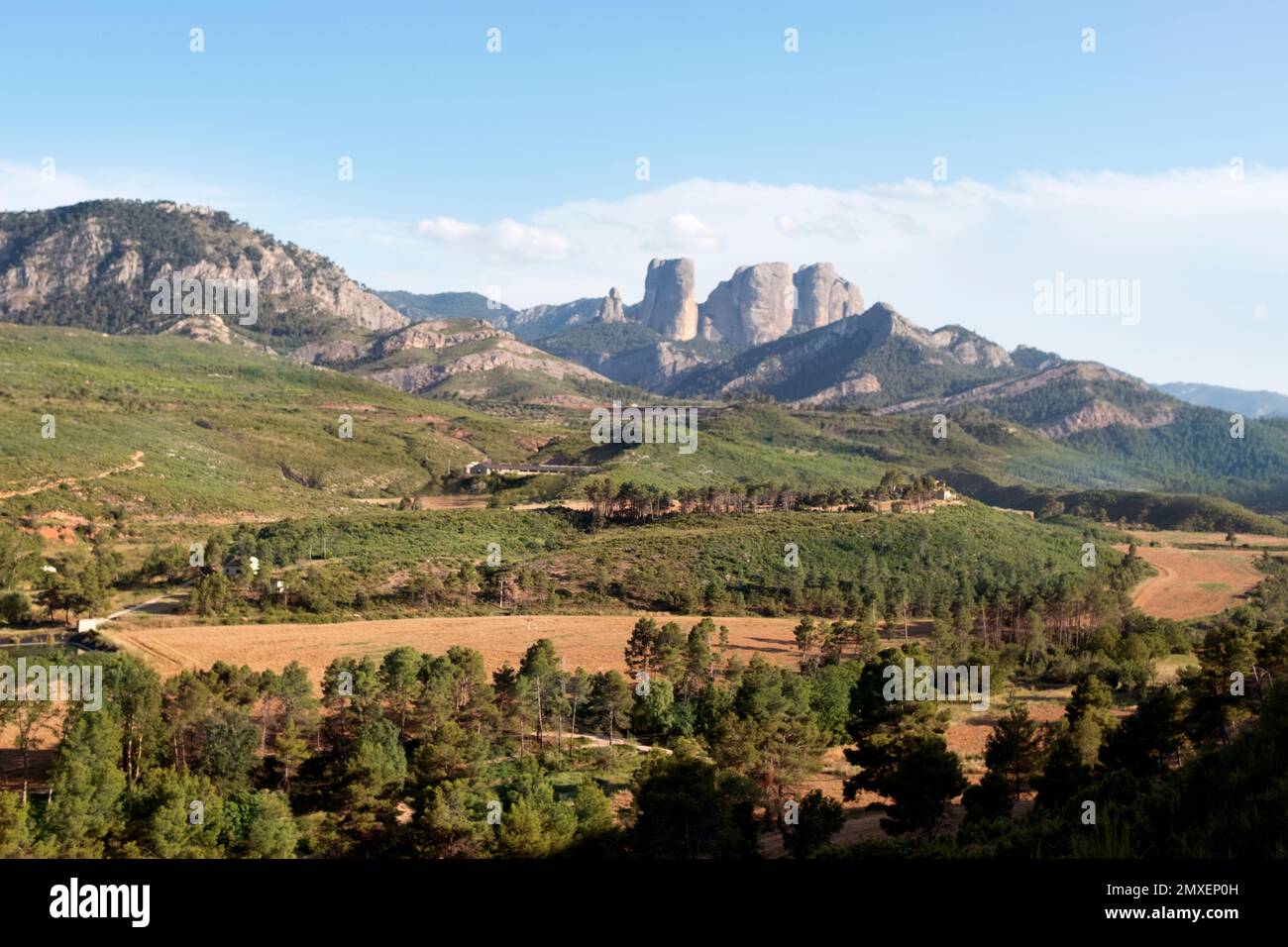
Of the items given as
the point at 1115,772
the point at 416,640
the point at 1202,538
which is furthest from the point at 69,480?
the point at 1202,538

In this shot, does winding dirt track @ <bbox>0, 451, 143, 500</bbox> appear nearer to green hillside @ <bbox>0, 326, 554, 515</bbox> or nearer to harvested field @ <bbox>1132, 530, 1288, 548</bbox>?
green hillside @ <bbox>0, 326, 554, 515</bbox>

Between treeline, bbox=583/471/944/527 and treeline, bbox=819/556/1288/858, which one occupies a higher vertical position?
treeline, bbox=583/471/944/527

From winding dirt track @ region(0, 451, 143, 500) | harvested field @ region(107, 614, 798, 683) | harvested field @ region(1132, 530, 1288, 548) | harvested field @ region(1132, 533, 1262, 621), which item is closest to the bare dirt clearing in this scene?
harvested field @ region(1132, 530, 1288, 548)

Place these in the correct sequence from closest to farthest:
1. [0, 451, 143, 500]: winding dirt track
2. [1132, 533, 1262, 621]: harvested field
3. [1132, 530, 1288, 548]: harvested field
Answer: [1132, 533, 1262, 621]: harvested field, [0, 451, 143, 500]: winding dirt track, [1132, 530, 1288, 548]: harvested field

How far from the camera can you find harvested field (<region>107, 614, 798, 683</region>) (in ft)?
156

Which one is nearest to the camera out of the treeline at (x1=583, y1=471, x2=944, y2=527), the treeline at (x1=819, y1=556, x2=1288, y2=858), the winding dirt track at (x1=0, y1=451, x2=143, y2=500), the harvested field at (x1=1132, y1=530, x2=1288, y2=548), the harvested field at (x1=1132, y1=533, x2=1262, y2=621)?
the treeline at (x1=819, y1=556, x2=1288, y2=858)

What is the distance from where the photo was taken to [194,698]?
32.0 metres

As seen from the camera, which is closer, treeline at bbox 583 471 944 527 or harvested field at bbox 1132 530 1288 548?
treeline at bbox 583 471 944 527

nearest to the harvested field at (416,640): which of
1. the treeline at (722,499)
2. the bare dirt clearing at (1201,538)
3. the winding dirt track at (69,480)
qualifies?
the treeline at (722,499)

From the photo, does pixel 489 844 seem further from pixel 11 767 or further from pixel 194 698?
pixel 11 767

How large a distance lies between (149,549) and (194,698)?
153 ft

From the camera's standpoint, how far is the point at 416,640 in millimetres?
54156
